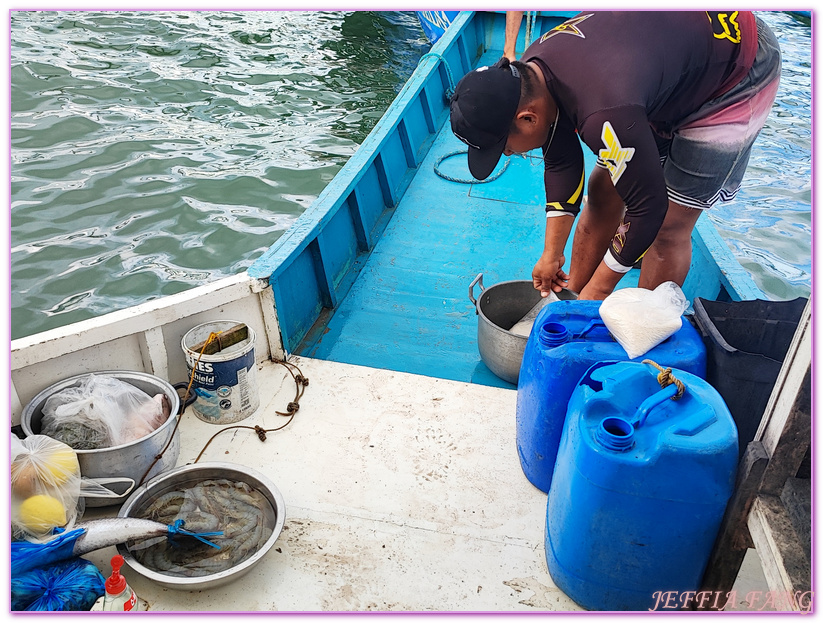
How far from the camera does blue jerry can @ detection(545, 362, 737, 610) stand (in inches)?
65.2

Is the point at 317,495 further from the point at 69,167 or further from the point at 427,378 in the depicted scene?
the point at 69,167

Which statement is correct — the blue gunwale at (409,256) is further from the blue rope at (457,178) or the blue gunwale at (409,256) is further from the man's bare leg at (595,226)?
the man's bare leg at (595,226)

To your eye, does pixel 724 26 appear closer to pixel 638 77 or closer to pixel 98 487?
pixel 638 77

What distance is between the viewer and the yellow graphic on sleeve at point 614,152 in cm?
204

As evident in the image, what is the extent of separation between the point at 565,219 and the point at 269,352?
1437 mm

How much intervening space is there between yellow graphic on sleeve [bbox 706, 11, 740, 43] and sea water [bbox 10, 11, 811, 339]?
3.73 metres

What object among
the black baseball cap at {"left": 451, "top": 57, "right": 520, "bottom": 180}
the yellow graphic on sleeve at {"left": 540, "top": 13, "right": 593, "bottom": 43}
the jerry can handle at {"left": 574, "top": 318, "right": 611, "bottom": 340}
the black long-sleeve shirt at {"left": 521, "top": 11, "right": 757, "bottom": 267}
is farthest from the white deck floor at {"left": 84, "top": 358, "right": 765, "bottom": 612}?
the yellow graphic on sleeve at {"left": 540, "top": 13, "right": 593, "bottom": 43}

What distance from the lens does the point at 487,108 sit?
212 centimetres

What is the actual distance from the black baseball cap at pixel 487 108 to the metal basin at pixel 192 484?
1.35m

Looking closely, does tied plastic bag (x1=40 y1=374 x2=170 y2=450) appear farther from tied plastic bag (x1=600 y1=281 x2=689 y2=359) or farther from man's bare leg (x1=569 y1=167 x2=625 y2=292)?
man's bare leg (x1=569 y1=167 x2=625 y2=292)

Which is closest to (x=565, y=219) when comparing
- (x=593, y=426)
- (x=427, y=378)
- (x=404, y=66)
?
(x=427, y=378)

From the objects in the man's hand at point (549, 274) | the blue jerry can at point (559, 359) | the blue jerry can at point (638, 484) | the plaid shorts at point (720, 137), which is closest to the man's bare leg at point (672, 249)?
the plaid shorts at point (720, 137)

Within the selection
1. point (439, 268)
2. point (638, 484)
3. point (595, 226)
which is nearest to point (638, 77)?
point (595, 226)

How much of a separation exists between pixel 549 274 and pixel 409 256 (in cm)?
131
